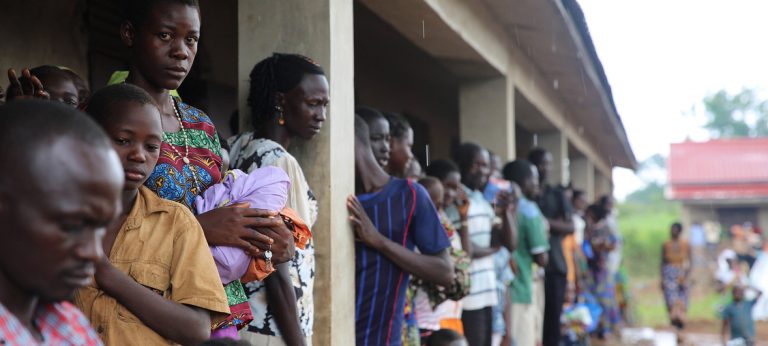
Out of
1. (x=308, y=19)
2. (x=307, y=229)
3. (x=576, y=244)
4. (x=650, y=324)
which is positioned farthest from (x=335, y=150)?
(x=650, y=324)

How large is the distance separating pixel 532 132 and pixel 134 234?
35.3 ft

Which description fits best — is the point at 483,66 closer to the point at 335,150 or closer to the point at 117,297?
the point at 335,150

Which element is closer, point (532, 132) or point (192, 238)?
point (192, 238)

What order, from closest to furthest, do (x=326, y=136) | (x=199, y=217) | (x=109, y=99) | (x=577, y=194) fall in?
1. (x=109, y=99)
2. (x=199, y=217)
3. (x=326, y=136)
4. (x=577, y=194)

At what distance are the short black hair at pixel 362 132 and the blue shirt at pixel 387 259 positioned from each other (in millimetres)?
277

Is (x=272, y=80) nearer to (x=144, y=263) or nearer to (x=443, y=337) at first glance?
(x=144, y=263)

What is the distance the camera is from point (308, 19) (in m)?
3.96

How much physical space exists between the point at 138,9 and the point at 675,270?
1425cm

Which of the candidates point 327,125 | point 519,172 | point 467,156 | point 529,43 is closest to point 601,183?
point 529,43

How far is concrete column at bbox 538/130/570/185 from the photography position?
12062 mm

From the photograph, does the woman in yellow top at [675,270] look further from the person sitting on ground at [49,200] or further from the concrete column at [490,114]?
the person sitting on ground at [49,200]

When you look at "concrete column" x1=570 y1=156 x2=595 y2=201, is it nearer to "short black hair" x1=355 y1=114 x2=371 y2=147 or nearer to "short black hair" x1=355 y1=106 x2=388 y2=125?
"short black hair" x1=355 y1=106 x2=388 y2=125

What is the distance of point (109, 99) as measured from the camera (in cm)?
229

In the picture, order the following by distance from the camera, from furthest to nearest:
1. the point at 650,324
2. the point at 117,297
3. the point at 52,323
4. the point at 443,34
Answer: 1. the point at 650,324
2. the point at 443,34
3. the point at 117,297
4. the point at 52,323
